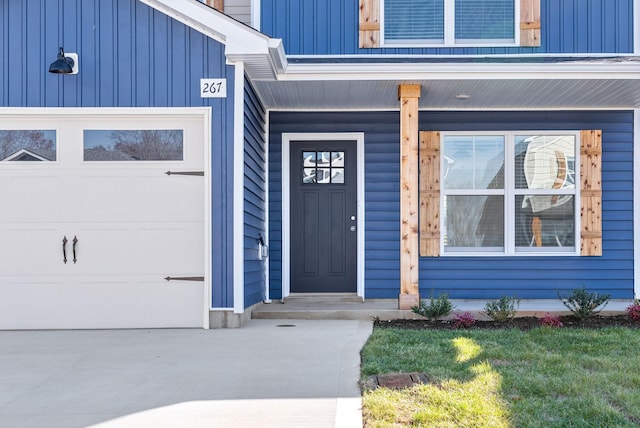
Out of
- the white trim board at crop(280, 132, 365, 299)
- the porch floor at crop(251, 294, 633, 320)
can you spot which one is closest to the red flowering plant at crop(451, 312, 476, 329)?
the porch floor at crop(251, 294, 633, 320)

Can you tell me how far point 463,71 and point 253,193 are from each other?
2.72 m

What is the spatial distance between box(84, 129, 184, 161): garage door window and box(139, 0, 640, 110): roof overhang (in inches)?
A: 42.9

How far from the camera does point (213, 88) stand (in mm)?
7672

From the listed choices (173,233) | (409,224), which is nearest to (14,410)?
(173,233)

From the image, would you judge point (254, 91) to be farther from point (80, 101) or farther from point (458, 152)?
point (458, 152)

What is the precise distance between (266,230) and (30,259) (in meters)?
3.00

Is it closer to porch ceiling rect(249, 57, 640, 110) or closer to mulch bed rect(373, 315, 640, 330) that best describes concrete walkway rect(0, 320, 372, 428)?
mulch bed rect(373, 315, 640, 330)

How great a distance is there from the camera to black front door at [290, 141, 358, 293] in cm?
974

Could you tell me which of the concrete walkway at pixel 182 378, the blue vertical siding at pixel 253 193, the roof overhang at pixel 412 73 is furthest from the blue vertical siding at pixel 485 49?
the concrete walkway at pixel 182 378

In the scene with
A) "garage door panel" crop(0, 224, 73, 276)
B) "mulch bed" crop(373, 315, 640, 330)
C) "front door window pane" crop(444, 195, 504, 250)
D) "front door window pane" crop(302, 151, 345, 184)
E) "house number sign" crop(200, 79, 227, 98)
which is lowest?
"mulch bed" crop(373, 315, 640, 330)

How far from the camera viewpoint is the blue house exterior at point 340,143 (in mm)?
7695

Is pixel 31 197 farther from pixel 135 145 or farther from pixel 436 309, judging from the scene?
pixel 436 309

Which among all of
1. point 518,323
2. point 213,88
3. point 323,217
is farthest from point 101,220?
point 518,323

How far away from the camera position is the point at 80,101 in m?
7.70
